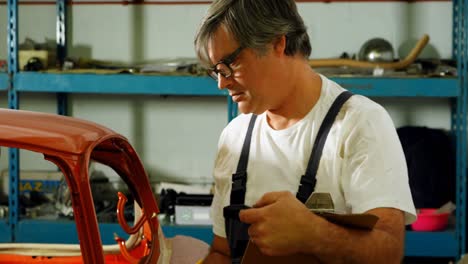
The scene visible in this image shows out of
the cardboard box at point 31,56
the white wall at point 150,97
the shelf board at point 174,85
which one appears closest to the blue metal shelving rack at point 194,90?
the shelf board at point 174,85

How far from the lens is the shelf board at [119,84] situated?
3898mm

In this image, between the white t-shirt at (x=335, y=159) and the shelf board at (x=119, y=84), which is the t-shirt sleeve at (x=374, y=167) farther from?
the shelf board at (x=119, y=84)

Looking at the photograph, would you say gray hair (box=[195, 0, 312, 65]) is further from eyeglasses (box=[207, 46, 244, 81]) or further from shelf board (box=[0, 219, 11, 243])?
shelf board (box=[0, 219, 11, 243])

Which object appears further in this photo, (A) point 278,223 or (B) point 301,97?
(B) point 301,97

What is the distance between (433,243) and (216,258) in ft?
7.57

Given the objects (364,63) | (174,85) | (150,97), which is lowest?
(150,97)

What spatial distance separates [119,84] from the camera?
13.0ft

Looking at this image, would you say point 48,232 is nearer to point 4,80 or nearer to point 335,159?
point 4,80

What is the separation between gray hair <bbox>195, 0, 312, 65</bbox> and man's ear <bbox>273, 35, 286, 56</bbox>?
11 mm

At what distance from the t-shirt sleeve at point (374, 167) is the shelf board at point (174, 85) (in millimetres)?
2224

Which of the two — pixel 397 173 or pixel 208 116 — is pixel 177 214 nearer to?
pixel 208 116

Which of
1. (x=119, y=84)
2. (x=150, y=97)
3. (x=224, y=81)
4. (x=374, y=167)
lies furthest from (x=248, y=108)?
(x=150, y=97)

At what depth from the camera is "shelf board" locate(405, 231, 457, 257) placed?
153 inches

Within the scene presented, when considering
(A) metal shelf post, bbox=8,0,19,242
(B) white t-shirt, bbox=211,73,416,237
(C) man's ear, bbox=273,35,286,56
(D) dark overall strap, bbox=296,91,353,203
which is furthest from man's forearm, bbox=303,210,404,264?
(A) metal shelf post, bbox=8,0,19,242
